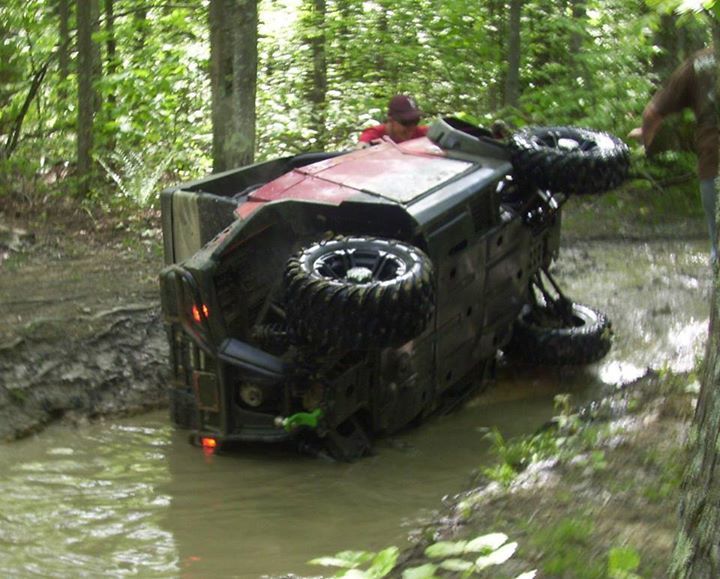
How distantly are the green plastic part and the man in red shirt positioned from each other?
2.67 m

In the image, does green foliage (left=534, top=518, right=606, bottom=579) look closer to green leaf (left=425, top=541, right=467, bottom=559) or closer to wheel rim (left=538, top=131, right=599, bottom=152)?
green leaf (left=425, top=541, right=467, bottom=559)

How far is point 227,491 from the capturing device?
5.55 meters

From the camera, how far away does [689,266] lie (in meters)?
9.65

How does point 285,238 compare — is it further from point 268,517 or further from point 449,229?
point 268,517

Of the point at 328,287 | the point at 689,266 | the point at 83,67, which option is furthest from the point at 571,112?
the point at 328,287

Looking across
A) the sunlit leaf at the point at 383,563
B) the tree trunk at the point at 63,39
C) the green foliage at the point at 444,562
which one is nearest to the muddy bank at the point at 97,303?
the tree trunk at the point at 63,39

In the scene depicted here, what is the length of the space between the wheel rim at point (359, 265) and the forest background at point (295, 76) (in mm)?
6320

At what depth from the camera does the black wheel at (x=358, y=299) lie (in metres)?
4.98

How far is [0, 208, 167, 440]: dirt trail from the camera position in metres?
6.79

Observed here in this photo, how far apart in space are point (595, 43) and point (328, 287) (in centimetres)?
929

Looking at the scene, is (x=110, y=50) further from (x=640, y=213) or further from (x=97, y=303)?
(x=640, y=213)

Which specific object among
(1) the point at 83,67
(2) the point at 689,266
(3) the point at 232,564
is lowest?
(2) the point at 689,266

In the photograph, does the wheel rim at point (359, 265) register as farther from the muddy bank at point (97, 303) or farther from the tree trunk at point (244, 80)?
the tree trunk at point (244, 80)

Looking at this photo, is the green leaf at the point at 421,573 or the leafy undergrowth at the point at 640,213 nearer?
the green leaf at the point at 421,573
